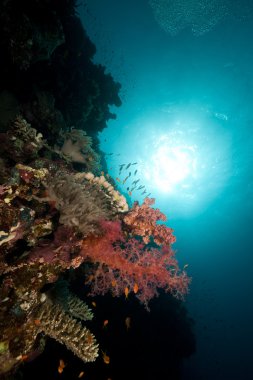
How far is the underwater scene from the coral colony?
2 centimetres

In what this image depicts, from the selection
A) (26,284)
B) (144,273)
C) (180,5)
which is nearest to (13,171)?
(26,284)

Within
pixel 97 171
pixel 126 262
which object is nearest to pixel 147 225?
pixel 126 262

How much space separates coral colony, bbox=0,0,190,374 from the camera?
315cm

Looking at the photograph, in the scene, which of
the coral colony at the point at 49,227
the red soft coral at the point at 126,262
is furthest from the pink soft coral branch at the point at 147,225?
the red soft coral at the point at 126,262

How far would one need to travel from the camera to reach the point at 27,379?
6.61 meters

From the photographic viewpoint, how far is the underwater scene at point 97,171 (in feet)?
11.2

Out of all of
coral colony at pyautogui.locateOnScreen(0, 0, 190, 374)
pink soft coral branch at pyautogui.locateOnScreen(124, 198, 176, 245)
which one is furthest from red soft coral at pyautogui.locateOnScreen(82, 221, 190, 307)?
pink soft coral branch at pyautogui.locateOnScreen(124, 198, 176, 245)

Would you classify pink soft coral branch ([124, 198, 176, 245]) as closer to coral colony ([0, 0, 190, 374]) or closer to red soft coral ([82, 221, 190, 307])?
coral colony ([0, 0, 190, 374])

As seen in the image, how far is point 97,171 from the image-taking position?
8328 mm

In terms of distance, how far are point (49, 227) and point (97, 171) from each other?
4.96 meters

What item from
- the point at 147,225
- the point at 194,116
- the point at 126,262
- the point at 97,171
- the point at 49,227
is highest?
the point at 194,116

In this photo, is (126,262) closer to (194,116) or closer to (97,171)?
(97,171)

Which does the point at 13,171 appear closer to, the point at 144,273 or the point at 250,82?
the point at 144,273

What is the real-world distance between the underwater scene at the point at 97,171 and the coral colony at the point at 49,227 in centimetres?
2
